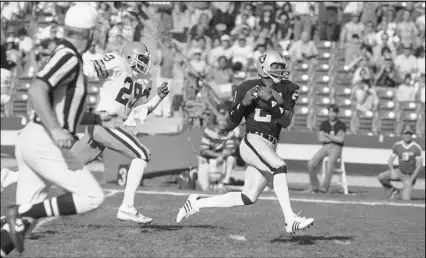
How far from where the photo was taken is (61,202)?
7.28 metres

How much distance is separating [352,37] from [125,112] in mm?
11728

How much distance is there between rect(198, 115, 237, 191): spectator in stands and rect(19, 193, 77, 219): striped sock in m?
9.78

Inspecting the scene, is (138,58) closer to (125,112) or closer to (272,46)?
(125,112)

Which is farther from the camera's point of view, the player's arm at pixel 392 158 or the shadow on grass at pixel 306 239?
the player's arm at pixel 392 158

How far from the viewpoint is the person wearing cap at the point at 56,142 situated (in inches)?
282

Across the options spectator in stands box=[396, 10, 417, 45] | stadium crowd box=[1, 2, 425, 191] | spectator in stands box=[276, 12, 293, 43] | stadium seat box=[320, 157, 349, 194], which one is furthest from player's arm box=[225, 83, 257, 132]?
spectator in stands box=[276, 12, 293, 43]

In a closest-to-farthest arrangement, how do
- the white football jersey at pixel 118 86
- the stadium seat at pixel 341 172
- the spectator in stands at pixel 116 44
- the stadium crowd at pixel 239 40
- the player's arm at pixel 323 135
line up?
the white football jersey at pixel 118 86 < the player's arm at pixel 323 135 < the stadium seat at pixel 341 172 < the stadium crowd at pixel 239 40 < the spectator in stands at pixel 116 44

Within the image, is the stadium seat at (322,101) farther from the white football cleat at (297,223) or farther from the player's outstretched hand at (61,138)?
the player's outstretched hand at (61,138)

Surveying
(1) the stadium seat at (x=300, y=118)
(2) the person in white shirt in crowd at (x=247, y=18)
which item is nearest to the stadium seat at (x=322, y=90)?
(1) the stadium seat at (x=300, y=118)

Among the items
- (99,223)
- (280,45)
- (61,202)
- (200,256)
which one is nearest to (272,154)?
(200,256)

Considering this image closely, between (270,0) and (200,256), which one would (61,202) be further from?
(270,0)

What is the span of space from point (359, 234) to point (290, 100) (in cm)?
212

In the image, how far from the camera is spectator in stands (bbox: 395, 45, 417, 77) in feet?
68.8

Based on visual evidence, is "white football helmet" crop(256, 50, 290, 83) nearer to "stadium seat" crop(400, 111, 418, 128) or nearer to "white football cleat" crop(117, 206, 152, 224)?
"white football cleat" crop(117, 206, 152, 224)
